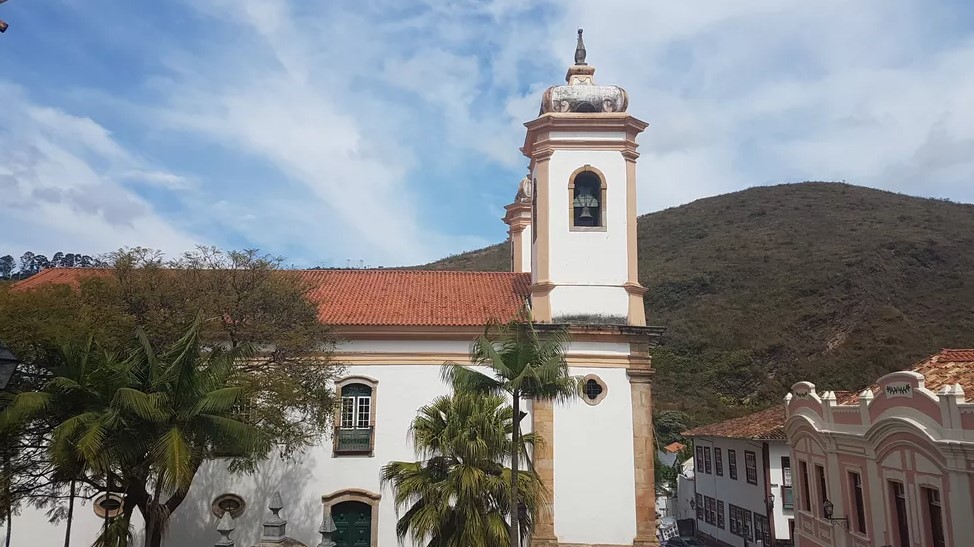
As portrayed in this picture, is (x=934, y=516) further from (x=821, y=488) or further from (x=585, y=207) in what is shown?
(x=585, y=207)

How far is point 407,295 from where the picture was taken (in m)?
18.5

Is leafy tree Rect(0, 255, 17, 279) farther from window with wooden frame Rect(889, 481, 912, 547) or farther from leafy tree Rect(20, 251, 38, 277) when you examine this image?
window with wooden frame Rect(889, 481, 912, 547)

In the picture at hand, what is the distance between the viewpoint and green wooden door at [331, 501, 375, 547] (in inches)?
620

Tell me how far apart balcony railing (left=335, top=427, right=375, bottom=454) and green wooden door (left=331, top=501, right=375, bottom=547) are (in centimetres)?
115

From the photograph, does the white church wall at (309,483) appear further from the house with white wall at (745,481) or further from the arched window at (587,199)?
the house with white wall at (745,481)

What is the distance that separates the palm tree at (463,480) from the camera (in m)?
10.2

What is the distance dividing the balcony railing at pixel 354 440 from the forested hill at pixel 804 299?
1215 inches

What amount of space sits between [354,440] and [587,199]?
817 centimetres

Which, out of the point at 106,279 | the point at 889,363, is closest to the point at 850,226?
the point at 889,363

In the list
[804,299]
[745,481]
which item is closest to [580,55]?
[745,481]

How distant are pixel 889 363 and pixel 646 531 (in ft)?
111

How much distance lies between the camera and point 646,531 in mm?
15461

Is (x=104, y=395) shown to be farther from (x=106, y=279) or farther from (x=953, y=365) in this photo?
(x=953, y=365)

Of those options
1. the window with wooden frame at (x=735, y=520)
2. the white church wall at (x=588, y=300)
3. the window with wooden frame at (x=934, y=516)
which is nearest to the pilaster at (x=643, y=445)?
the white church wall at (x=588, y=300)
